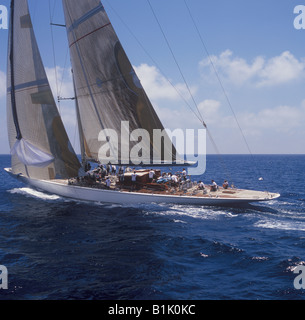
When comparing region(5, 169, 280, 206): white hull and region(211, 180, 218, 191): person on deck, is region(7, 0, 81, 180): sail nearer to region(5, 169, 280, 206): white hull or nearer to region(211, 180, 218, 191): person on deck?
region(5, 169, 280, 206): white hull

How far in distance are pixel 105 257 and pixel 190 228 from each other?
21.4 feet

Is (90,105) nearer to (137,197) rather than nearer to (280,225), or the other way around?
(137,197)

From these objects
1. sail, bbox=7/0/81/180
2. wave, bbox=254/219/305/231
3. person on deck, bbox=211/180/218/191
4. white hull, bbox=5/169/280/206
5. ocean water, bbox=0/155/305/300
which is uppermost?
sail, bbox=7/0/81/180

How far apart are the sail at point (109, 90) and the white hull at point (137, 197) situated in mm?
2795

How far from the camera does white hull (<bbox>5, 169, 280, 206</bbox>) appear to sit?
2072 centimetres

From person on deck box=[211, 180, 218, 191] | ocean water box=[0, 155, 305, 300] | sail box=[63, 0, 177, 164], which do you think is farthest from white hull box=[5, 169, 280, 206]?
sail box=[63, 0, 177, 164]

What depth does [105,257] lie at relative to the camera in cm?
1265

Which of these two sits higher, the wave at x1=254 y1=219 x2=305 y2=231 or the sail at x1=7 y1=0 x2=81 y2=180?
the sail at x1=7 y1=0 x2=81 y2=180

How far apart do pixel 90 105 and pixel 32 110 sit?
459 centimetres

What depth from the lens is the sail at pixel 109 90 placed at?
71.6 ft

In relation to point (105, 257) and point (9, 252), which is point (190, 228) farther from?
point (9, 252)

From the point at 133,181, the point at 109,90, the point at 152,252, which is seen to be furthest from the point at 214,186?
the point at 109,90

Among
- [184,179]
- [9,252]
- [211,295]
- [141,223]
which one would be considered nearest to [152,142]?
[184,179]

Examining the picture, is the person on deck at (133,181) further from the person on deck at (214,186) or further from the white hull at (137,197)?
the person on deck at (214,186)
